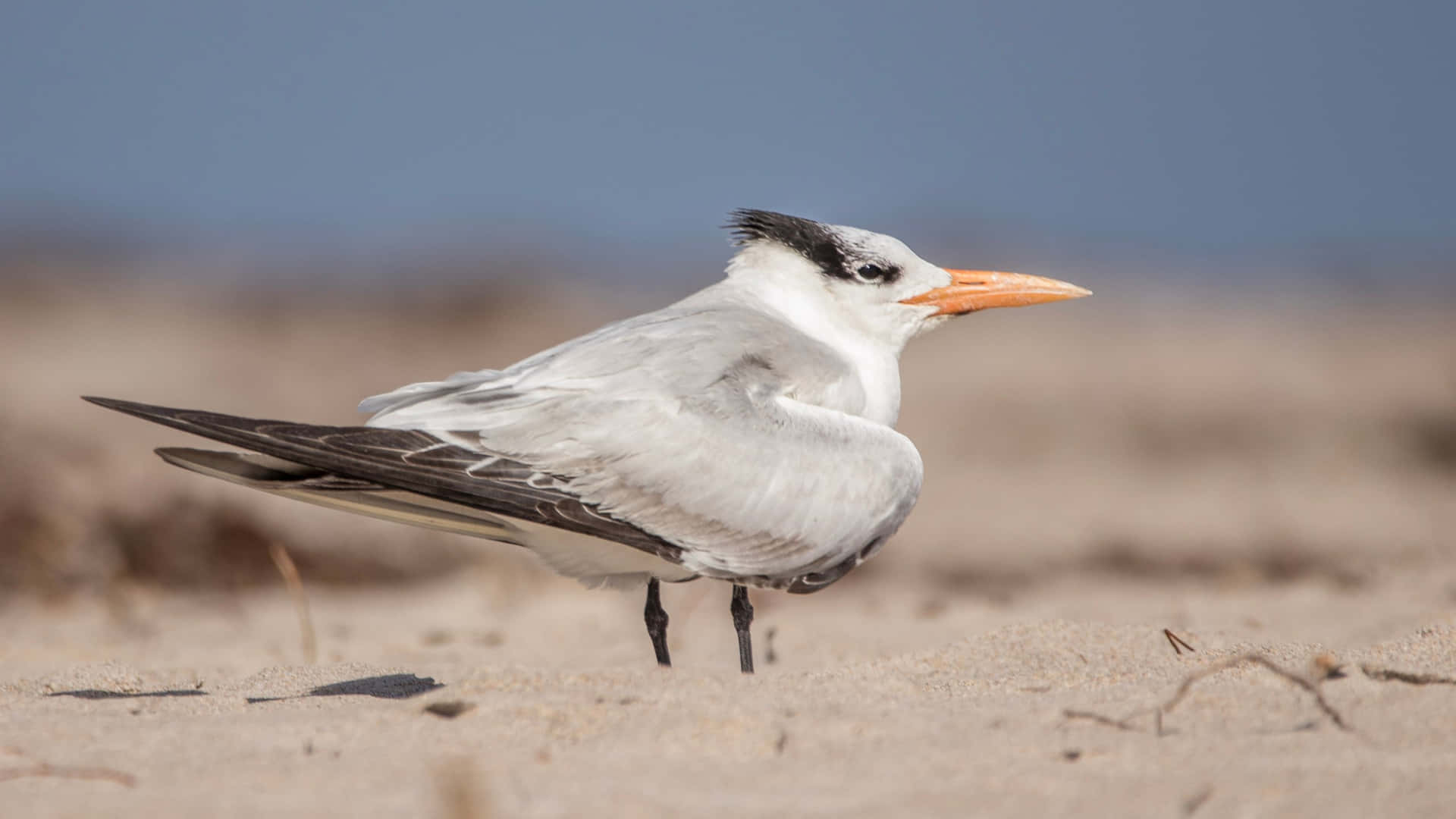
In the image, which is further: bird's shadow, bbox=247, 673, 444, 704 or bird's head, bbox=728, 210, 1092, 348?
bird's head, bbox=728, 210, 1092, 348

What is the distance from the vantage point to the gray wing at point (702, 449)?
379 cm

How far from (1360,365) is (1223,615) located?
685 inches

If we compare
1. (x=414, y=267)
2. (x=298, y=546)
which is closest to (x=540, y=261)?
(x=414, y=267)

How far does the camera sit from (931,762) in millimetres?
2625

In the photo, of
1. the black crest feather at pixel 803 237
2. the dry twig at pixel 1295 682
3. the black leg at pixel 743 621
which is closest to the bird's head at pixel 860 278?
the black crest feather at pixel 803 237

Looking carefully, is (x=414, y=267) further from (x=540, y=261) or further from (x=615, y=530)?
(x=615, y=530)

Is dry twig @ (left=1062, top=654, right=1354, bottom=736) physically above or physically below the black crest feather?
below

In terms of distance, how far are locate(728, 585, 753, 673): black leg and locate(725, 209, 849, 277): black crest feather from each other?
124cm

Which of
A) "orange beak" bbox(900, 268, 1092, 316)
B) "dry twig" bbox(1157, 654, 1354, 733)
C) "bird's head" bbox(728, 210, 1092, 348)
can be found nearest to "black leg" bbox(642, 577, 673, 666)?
"bird's head" bbox(728, 210, 1092, 348)

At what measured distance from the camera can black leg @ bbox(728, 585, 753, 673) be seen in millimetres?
4094

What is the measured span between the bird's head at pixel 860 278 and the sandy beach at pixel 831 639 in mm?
1156

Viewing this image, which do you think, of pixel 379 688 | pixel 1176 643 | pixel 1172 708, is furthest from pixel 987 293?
pixel 379 688

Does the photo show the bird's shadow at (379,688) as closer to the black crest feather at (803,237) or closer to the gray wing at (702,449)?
the gray wing at (702,449)

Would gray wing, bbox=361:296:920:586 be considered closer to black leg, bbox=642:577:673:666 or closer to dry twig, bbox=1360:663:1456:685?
black leg, bbox=642:577:673:666
